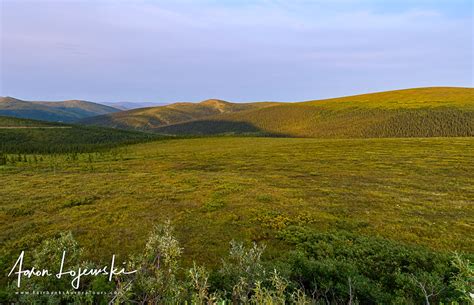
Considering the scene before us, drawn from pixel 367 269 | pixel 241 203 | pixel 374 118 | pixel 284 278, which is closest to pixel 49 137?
pixel 241 203

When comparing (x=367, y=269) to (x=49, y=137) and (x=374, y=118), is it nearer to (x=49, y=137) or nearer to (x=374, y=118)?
(x=49, y=137)

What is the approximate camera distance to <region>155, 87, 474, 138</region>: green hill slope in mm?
89312

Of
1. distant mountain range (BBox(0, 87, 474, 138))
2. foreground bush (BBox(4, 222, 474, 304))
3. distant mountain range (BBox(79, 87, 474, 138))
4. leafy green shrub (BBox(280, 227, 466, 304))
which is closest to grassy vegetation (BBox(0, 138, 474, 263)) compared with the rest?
leafy green shrub (BBox(280, 227, 466, 304))

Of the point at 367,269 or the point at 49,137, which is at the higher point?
the point at 49,137

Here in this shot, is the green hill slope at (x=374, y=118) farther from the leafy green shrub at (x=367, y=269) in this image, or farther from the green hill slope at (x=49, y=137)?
the leafy green shrub at (x=367, y=269)

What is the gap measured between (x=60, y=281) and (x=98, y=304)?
3.65ft

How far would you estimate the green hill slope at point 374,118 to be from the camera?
3516 inches

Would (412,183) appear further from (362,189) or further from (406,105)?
(406,105)

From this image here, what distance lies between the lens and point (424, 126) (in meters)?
89.9

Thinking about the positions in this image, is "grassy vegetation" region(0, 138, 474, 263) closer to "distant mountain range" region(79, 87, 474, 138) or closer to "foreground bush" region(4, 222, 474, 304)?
"foreground bush" region(4, 222, 474, 304)

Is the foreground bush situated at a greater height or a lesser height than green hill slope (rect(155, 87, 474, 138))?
lesser

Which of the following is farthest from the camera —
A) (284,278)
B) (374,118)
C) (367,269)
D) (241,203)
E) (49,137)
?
(374,118)

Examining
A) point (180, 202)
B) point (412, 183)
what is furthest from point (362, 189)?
point (180, 202)

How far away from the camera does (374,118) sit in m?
110
